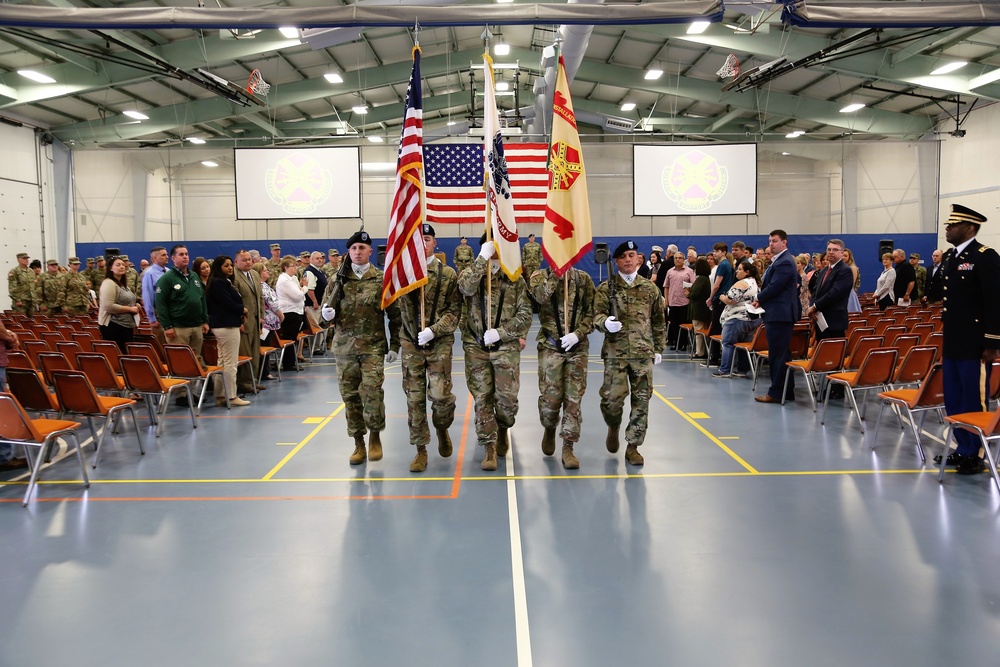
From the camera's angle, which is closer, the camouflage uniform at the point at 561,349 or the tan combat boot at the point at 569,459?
the camouflage uniform at the point at 561,349

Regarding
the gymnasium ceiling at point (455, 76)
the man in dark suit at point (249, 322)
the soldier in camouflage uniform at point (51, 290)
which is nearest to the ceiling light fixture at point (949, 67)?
the gymnasium ceiling at point (455, 76)

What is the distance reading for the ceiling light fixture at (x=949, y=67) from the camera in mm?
14355

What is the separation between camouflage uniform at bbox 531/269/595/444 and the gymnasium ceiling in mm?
6953

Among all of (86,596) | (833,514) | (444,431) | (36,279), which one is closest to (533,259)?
(444,431)

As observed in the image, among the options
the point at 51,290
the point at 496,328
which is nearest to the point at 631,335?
the point at 496,328

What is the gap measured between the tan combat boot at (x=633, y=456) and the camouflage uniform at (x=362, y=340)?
2084mm

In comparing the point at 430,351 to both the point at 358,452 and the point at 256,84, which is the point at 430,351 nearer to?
the point at 358,452

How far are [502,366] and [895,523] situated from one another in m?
2.84

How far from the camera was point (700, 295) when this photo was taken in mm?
10781

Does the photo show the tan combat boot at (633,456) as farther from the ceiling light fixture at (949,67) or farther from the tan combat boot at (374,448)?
the ceiling light fixture at (949,67)

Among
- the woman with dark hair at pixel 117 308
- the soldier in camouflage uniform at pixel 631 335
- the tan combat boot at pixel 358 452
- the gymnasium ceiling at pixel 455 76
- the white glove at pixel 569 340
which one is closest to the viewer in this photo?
the white glove at pixel 569 340

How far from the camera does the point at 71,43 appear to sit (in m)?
12.6

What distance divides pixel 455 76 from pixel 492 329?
17.8 metres

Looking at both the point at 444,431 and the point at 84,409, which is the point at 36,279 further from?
the point at 444,431
